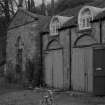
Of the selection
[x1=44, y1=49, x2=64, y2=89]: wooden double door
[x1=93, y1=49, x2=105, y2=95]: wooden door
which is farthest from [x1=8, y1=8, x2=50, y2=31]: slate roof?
[x1=93, y1=49, x2=105, y2=95]: wooden door

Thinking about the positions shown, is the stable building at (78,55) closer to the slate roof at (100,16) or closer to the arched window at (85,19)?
the arched window at (85,19)

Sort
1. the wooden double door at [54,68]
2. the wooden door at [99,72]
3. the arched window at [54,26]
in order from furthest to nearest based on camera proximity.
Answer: the arched window at [54,26], the wooden double door at [54,68], the wooden door at [99,72]

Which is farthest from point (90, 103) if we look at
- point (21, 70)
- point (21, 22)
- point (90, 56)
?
point (21, 22)

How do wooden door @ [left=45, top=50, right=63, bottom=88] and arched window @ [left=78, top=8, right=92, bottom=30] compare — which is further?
wooden door @ [left=45, top=50, right=63, bottom=88]

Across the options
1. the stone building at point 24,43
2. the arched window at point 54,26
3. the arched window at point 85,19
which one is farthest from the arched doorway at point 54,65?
the arched window at point 85,19

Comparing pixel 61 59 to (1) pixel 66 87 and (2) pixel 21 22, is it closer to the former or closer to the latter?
(1) pixel 66 87

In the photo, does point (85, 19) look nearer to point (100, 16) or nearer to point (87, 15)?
point (87, 15)

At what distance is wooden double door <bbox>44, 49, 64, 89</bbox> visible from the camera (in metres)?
15.1

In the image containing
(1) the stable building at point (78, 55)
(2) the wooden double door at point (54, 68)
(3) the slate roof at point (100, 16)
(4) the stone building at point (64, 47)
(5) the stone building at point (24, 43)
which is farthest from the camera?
(5) the stone building at point (24, 43)

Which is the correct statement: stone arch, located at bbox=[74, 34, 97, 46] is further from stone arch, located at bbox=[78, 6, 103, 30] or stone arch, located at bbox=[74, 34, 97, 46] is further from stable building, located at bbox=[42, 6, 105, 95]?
stone arch, located at bbox=[78, 6, 103, 30]

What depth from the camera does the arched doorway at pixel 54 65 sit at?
1510cm

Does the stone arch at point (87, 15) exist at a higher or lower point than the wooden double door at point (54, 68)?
higher

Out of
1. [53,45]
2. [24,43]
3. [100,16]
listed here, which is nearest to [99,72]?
[100,16]

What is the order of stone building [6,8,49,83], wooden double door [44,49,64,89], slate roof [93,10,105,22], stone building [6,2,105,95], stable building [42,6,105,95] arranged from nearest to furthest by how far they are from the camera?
stable building [42,6,105,95] → slate roof [93,10,105,22] → stone building [6,2,105,95] → wooden double door [44,49,64,89] → stone building [6,8,49,83]
